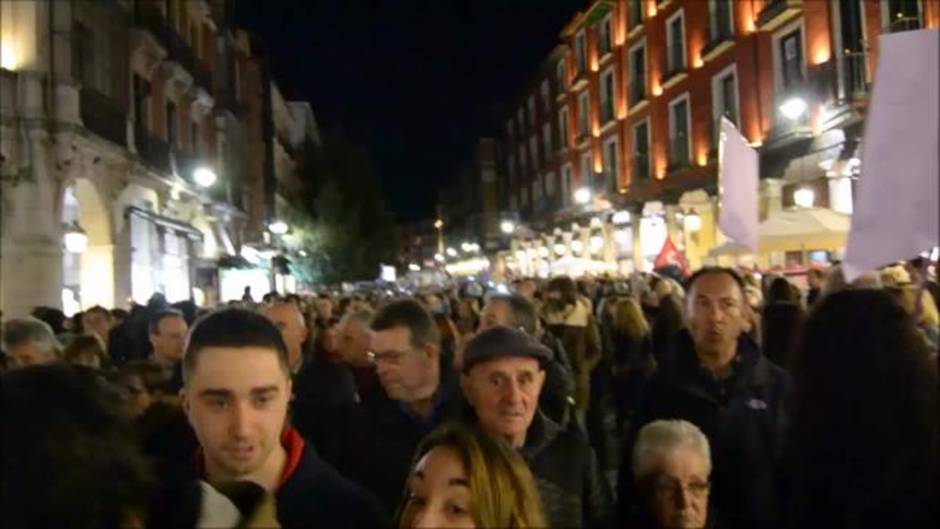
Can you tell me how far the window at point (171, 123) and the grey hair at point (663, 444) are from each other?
26.1 m

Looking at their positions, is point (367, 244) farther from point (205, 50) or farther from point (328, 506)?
point (328, 506)

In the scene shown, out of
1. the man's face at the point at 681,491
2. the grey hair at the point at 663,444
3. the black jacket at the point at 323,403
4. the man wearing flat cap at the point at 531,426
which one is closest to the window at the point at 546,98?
the black jacket at the point at 323,403

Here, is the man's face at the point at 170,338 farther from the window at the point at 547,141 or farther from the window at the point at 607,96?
the window at the point at 547,141

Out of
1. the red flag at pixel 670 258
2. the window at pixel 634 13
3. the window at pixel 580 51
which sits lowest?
the red flag at pixel 670 258

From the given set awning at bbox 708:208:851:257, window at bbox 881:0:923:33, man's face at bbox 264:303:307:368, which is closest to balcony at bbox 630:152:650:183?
window at bbox 881:0:923:33

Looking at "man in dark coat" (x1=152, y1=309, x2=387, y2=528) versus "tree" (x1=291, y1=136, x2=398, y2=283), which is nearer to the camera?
"man in dark coat" (x1=152, y1=309, x2=387, y2=528)

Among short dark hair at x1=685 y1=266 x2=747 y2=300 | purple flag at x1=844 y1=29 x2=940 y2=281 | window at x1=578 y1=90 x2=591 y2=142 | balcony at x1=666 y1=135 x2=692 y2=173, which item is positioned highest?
window at x1=578 y1=90 x2=591 y2=142

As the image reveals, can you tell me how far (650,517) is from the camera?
3738 millimetres

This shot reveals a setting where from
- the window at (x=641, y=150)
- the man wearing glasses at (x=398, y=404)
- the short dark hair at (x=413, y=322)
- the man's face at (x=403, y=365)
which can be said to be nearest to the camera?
the man wearing glasses at (x=398, y=404)

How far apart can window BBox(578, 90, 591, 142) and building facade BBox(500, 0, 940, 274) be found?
0.27 ft

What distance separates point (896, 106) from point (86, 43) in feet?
67.9

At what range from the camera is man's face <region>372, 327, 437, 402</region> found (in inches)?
187

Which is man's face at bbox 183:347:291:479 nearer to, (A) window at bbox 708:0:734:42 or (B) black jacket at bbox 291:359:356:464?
(B) black jacket at bbox 291:359:356:464

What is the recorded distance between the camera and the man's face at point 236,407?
3111 millimetres
